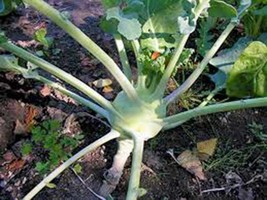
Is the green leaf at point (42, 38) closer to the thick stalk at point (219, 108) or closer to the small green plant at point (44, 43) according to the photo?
the small green plant at point (44, 43)

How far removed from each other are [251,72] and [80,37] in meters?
0.50

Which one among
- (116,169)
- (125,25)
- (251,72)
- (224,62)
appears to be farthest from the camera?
(224,62)

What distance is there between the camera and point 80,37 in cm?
126

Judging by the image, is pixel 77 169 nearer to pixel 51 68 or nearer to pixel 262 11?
pixel 51 68

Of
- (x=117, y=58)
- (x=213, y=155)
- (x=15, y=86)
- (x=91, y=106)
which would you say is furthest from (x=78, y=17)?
(x=213, y=155)

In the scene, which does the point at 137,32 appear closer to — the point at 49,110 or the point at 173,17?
the point at 173,17

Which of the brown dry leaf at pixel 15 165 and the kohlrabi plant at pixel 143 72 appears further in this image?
the brown dry leaf at pixel 15 165

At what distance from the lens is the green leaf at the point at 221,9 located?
4.19ft

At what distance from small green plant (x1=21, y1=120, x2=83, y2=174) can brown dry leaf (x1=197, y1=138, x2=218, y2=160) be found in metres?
0.32

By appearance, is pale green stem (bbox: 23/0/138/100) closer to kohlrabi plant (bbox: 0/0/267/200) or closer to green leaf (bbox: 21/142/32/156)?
kohlrabi plant (bbox: 0/0/267/200)

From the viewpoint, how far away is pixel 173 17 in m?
1.40

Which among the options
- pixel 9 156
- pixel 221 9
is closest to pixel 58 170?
pixel 9 156

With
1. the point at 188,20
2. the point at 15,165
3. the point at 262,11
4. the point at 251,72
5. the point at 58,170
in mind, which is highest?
the point at 188,20

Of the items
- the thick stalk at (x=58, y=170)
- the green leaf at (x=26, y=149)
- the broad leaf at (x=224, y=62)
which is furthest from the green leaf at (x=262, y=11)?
the green leaf at (x=26, y=149)
